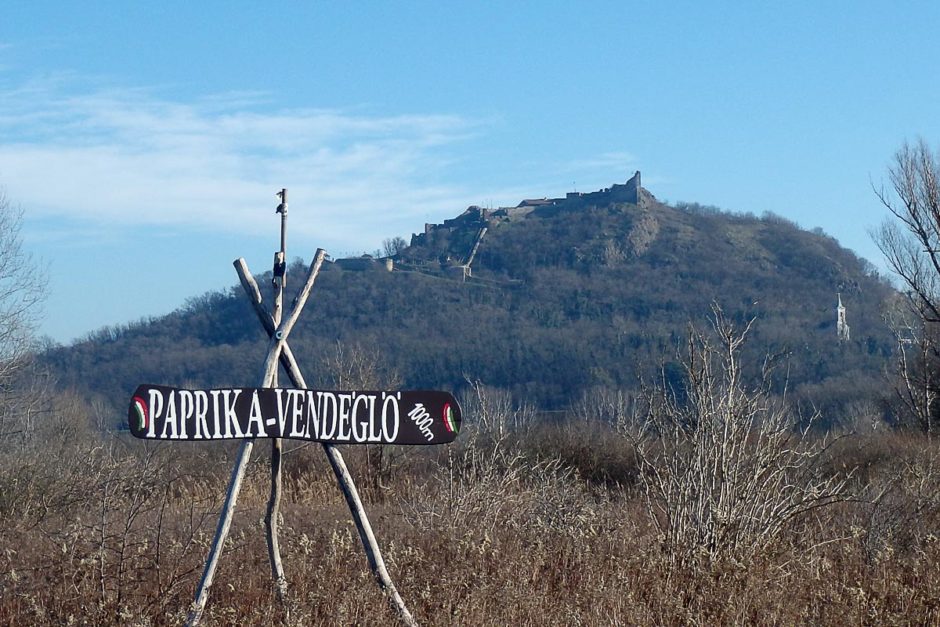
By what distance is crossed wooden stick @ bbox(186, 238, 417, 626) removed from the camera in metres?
5.84

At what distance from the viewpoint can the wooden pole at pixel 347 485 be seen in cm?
593

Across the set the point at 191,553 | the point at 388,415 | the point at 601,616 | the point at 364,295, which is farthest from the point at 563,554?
the point at 364,295

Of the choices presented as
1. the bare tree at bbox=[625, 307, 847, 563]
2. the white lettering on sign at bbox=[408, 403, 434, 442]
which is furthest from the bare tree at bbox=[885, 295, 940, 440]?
the white lettering on sign at bbox=[408, 403, 434, 442]

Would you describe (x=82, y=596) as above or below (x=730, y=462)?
below

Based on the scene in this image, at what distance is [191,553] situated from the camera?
799 cm

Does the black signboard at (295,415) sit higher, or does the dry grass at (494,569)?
the black signboard at (295,415)

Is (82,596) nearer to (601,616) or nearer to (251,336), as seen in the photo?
(601,616)

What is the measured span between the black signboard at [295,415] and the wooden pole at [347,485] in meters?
0.16

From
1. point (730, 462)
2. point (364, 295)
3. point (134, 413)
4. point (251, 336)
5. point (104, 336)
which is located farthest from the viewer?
point (364, 295)

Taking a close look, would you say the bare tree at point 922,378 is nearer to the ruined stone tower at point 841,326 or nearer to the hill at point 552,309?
the hill at point 552,309

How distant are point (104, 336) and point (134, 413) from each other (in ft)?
215

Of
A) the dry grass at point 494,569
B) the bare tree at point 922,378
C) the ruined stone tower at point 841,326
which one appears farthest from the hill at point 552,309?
the dry grass at point 494,569

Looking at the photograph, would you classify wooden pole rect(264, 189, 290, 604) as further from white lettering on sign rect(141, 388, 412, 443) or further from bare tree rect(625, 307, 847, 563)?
bare tree rect(625, 307, 847, 563)

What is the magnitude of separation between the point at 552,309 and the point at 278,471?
271 ft
